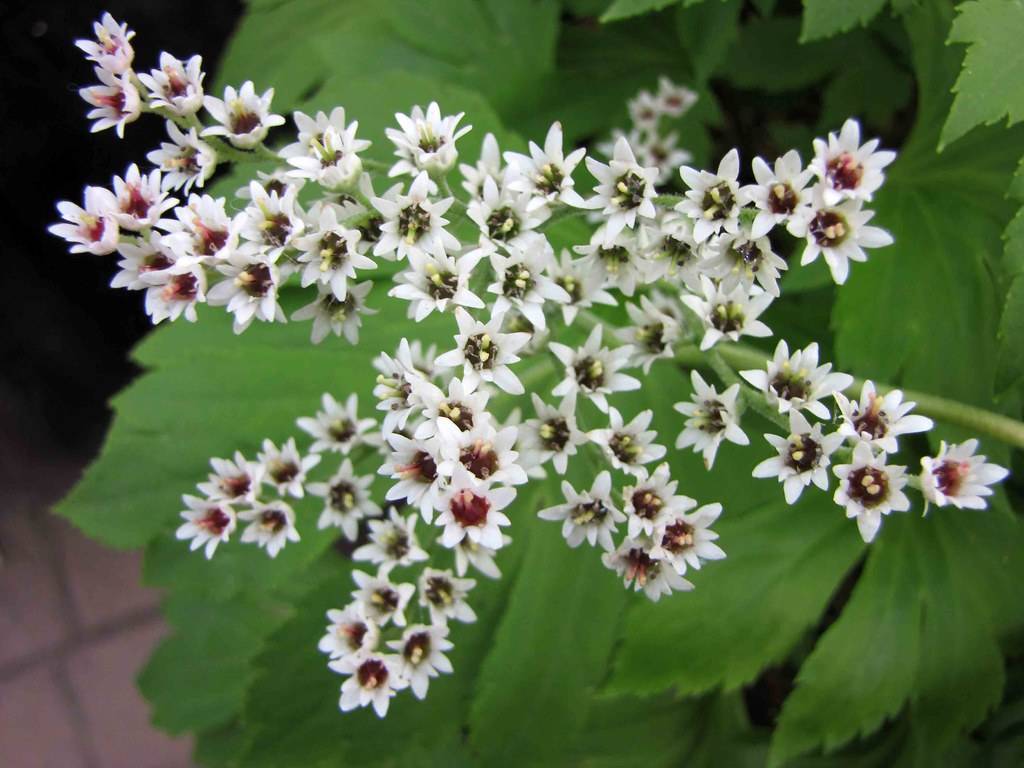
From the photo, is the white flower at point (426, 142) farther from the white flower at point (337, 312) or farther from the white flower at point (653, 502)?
the white flower at point (653, 502)

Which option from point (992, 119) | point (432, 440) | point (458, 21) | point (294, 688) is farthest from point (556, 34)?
point (294, 688)

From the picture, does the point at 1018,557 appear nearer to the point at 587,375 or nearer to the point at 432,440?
the point at 587,375

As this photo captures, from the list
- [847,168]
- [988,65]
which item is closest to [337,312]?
[847,168]

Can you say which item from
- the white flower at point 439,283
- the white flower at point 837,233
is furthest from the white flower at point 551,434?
the white flower at point 837,233

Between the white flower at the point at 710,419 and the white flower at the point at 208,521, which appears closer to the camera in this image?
the white flower at the point at 710,419

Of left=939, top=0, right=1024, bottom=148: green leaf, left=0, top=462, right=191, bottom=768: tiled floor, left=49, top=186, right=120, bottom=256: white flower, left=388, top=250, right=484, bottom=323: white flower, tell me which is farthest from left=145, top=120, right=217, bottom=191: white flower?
left=0, top=462, right=191, bottom=768: tiled floor

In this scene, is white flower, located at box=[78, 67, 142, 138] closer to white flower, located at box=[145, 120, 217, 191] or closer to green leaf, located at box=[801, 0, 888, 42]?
white flower, located at box=[145, 120, 217, 191]
